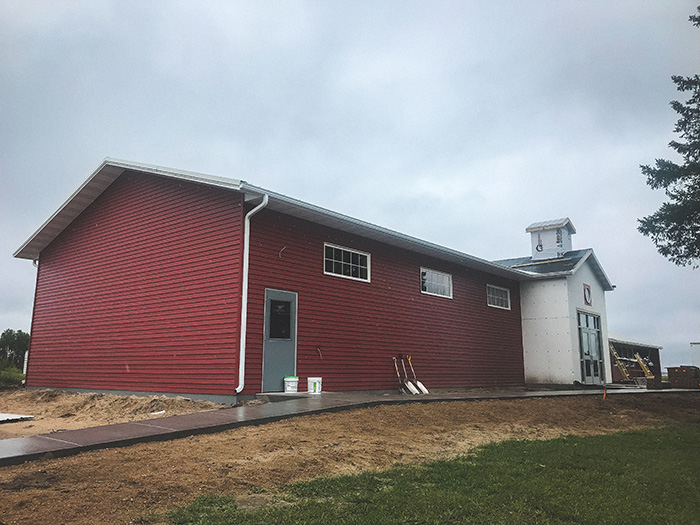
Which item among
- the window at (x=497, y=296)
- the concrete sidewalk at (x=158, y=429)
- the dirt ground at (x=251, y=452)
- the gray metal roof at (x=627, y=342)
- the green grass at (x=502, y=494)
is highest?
the window at (x=497, y=296)

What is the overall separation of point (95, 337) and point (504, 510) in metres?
11.3

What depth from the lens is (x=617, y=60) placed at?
14891 mm

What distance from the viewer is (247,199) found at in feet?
32.8

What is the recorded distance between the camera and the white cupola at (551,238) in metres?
20.3

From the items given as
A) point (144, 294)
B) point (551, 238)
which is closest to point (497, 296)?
point (551, 238)

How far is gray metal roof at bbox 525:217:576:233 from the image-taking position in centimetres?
2038

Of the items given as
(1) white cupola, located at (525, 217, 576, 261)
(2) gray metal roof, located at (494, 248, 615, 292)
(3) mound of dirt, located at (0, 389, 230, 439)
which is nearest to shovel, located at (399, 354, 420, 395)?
(3) mound of dirt, located at (0, 389, 230, 439)

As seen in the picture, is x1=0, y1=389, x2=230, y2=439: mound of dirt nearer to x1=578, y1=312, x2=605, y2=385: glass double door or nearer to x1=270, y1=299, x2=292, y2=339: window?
x1=270, y1=299, x2=292, y2=339: window

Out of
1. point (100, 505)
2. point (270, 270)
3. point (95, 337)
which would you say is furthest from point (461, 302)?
point (100, 505)

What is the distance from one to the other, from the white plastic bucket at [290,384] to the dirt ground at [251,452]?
1452 mm

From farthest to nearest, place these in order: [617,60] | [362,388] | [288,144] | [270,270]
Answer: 1. [288,144]
2. [617,60]
3. [362,388]
4. [270,270]

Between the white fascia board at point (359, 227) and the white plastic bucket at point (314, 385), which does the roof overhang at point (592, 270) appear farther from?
the white plastic bucket at point (314, 385)

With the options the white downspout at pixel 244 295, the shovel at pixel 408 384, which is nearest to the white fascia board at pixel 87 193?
the white downspout at pixel 244 295

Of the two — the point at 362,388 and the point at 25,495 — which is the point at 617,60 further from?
the point at 25,495
